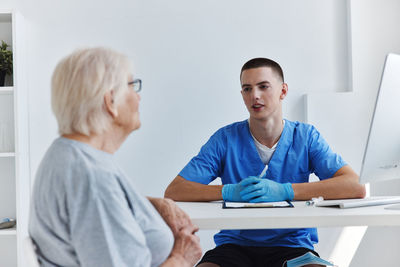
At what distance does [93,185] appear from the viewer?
0.92 metres

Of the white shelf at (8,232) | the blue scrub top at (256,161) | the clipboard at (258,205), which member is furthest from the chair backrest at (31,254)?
the white shelf at (8,232)

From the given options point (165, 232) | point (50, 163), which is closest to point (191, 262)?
point (165, 232)

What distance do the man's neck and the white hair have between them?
3.33ft

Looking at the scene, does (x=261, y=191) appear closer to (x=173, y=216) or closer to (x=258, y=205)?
(x=258, y=205)

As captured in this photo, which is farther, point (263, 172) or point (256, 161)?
point (256, 161)

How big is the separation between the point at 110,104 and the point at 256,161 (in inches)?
39.5

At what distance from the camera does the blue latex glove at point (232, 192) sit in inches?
63.0

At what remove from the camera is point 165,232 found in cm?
110

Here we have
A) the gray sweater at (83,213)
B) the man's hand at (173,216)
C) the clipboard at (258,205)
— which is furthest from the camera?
the clipboard at (258,205)

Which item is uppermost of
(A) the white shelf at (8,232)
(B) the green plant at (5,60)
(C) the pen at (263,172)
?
(B) the green plant at (5,60)

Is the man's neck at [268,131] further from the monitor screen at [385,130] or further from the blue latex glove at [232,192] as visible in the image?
the monitor screen at [385,130]

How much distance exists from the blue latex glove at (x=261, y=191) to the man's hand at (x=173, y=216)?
1.15ft

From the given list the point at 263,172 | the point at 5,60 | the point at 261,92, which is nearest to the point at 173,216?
the point at 263,172

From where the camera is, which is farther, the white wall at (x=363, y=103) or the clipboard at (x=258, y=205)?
the white wall at (x=363, y=103)
